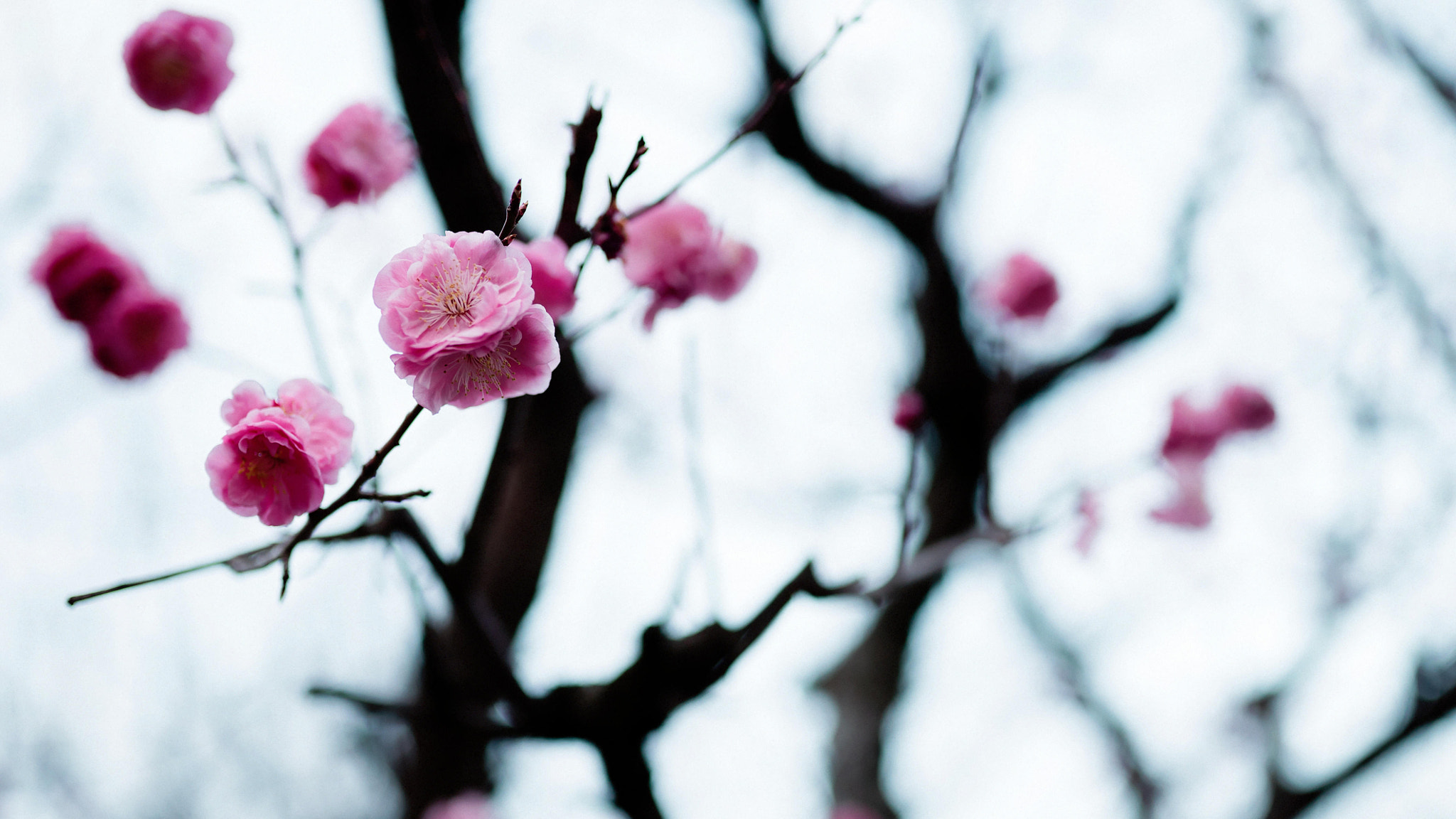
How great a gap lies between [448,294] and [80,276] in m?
1.27

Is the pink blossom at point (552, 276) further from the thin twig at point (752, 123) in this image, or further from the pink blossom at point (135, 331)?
the pink blossom at point (135, 331)

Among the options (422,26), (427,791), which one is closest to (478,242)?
(422,26)

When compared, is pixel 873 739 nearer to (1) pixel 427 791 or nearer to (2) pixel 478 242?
(1) pixel 427 791

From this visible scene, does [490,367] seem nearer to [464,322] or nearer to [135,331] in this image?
[464,322]

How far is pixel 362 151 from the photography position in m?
1.47

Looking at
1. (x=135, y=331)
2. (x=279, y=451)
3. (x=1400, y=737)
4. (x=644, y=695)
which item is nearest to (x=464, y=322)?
(x=279, y=451)

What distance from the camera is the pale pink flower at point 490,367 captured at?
734 mm

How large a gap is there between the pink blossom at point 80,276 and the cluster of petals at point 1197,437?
241 cm

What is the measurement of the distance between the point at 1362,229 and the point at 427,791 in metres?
3.86

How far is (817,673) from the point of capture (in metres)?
3.64

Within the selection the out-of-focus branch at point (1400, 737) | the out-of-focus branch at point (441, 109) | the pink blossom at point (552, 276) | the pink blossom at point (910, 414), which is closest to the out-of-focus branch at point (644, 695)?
the pink blossom at point (910, 414)

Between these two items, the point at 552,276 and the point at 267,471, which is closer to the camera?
the point at 267,471

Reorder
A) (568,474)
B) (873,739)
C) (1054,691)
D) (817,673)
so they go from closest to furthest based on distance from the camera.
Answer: (568,474), (873,739), (817,673), (1054,691)

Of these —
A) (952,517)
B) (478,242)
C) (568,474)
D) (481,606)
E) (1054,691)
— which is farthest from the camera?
(1054,691)
